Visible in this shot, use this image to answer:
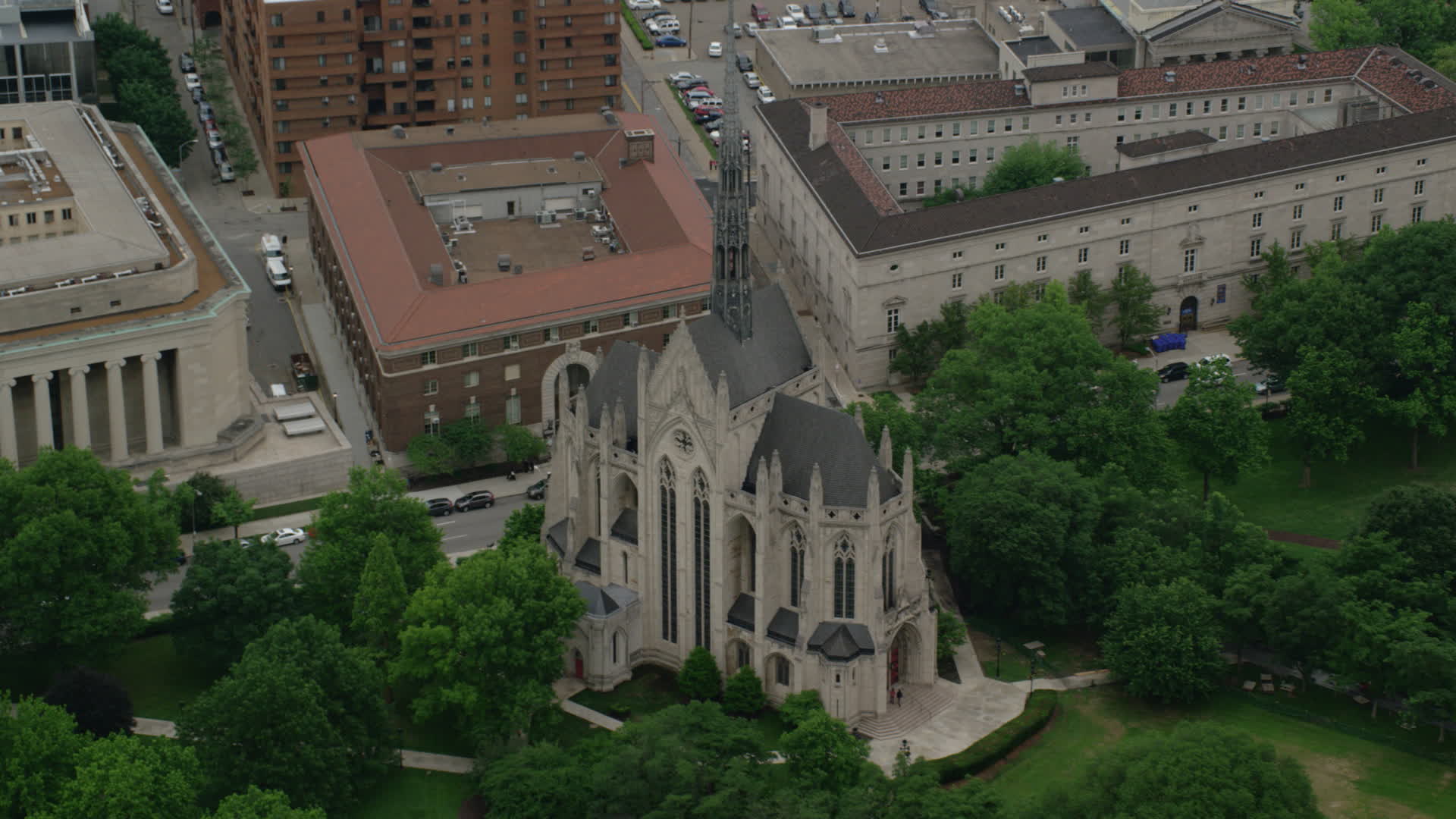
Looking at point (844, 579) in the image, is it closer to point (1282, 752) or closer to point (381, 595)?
point (1282, 752)

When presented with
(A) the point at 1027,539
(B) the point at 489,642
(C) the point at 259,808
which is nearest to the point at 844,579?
(A) the point at 1027,539

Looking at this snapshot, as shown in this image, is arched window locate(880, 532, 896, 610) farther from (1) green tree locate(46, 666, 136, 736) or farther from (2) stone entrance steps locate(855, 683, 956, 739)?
(1) green tree locate(46, 666, 136, 736)

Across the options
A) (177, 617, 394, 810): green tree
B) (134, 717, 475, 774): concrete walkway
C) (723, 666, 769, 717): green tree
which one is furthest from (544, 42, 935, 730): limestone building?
(177, 617, 394, 810): green tree

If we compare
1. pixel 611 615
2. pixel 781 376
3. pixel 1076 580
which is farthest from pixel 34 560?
pixel 1076 580

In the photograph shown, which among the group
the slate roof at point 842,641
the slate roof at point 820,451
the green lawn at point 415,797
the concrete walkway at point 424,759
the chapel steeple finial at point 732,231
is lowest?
the green lawn at point 415,797

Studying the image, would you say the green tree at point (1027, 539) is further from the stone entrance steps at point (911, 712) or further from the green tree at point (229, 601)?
the green tree at point (229, 601)

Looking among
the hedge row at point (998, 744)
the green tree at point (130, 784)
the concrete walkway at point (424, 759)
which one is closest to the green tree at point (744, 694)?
the hedge row at point (998, 744)
